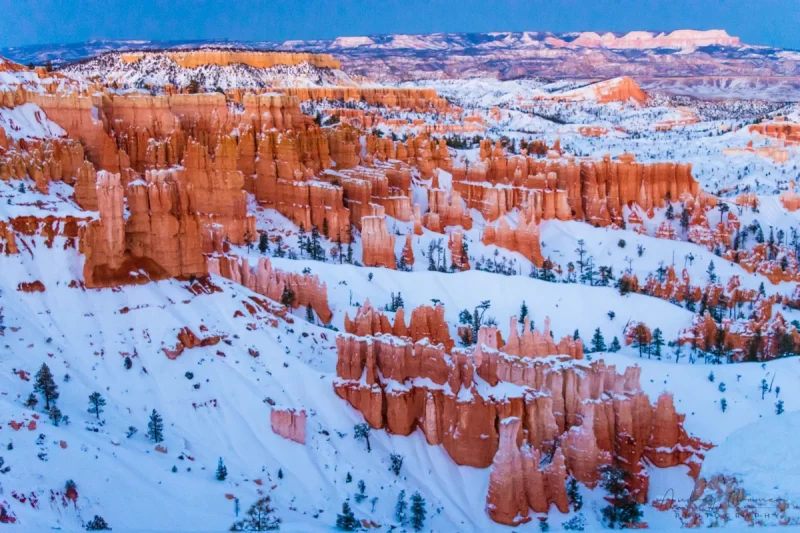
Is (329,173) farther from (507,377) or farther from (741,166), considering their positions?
(741,166)

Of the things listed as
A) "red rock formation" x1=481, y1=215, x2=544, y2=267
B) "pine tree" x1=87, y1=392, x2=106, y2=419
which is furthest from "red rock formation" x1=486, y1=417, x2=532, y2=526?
"red rock formation" x1=481, y1=215, x2=544, y2=267

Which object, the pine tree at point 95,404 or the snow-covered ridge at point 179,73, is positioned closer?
the pine tree at point 95,404

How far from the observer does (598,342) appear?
40.5m

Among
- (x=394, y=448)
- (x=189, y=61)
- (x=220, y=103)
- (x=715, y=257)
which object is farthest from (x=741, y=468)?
(x=189, y=61)

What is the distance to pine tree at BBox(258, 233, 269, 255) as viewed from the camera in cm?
4888

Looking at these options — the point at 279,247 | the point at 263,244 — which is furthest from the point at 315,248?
the point at 263,244

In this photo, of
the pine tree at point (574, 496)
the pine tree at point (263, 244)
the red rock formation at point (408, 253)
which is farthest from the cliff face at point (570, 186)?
the pine tree at point (574, 496)

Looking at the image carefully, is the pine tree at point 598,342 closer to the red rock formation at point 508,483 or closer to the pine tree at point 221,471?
the red rock formation at point 508,483

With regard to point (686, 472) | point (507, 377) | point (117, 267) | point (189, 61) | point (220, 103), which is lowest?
point (686, 472)

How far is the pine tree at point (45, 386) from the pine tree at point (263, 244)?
22.1 metres

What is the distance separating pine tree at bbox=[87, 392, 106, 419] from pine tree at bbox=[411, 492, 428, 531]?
9.29 m

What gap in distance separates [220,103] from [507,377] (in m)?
40.5

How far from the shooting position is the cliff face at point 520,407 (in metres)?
27.8

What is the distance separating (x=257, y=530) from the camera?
22328 millimetres
